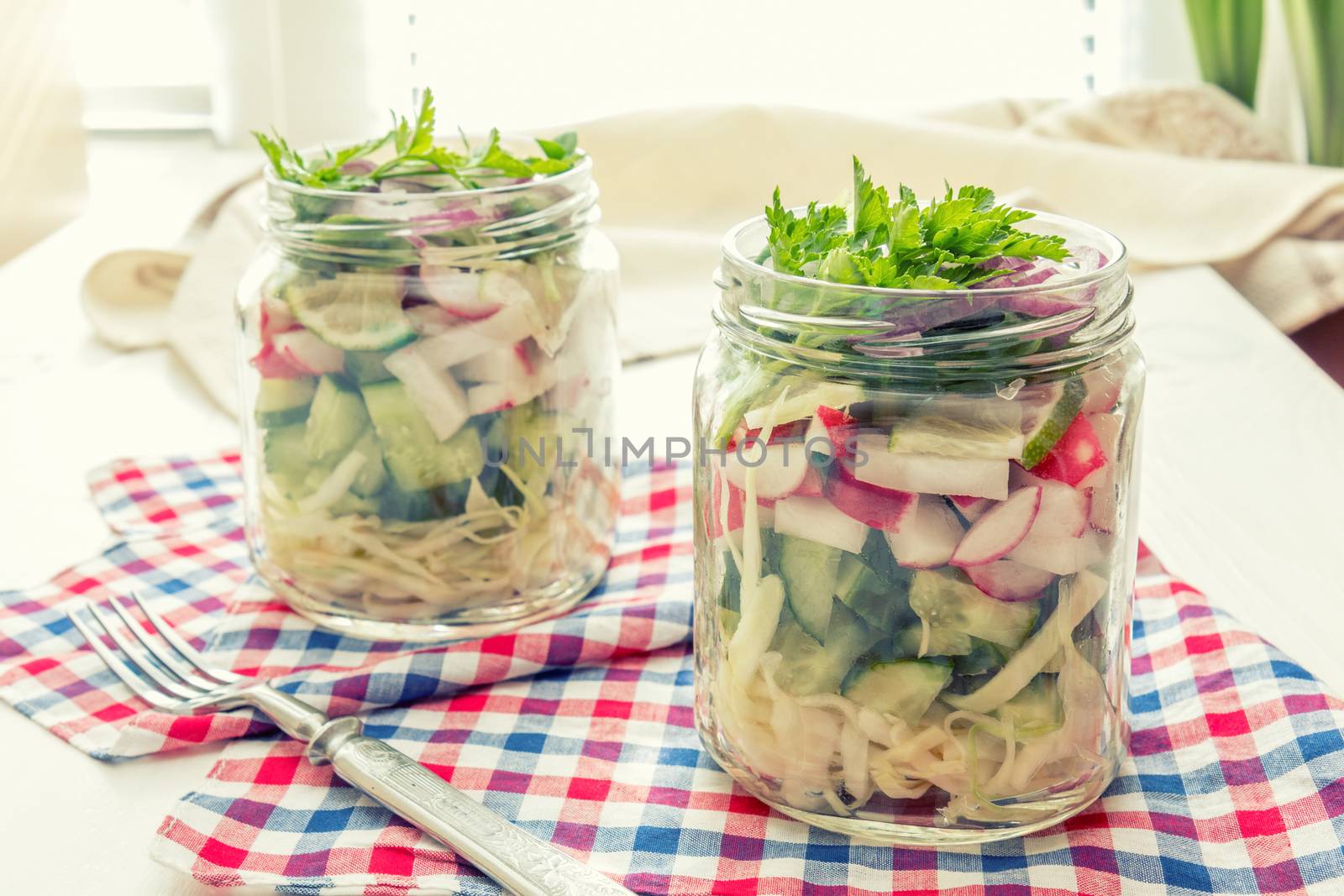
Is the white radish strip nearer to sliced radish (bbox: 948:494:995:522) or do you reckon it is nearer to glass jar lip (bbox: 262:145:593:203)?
glass jar lip (bbox: 262:145:593:203)

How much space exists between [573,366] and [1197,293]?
84 centimetres

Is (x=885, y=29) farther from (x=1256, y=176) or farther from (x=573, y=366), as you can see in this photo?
(x=573, y=366)

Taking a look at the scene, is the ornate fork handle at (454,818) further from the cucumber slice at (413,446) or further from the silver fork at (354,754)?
the cucumber slice at (413,446)

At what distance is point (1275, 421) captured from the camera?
1144 mm

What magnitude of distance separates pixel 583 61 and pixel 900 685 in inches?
72.0

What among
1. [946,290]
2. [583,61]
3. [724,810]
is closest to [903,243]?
[946,290]

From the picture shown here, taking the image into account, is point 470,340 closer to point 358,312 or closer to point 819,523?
point 358,312

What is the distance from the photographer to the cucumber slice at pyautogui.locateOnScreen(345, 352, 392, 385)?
0.82 metres

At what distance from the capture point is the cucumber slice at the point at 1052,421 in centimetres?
60

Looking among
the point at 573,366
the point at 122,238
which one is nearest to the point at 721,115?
the point at 122,238

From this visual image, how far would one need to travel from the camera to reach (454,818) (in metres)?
0.65

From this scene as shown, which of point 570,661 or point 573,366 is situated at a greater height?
point 573,366

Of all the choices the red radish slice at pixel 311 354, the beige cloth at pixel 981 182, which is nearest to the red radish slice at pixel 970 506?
the red radish slice at pixel 311 354

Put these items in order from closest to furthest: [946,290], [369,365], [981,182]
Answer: [946,290], [369,365], [981,182]
